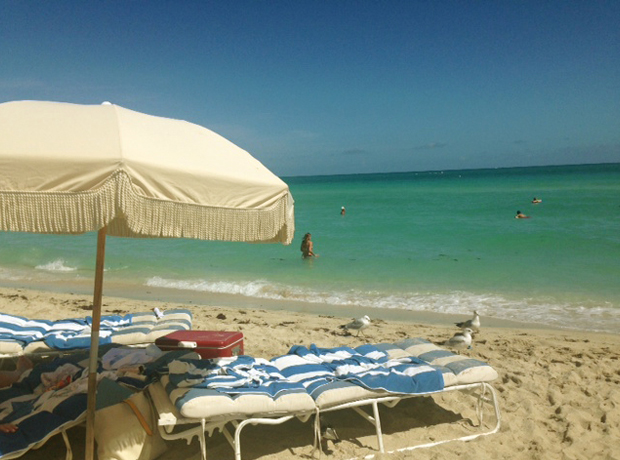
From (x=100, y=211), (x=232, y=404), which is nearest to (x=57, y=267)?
(x=232, y=404)

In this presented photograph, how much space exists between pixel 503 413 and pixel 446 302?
6.15m

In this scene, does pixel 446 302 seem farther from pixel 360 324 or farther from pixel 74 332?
pixel 74 332

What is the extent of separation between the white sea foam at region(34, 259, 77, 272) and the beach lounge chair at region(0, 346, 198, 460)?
37.4 ft

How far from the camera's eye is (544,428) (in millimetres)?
4578

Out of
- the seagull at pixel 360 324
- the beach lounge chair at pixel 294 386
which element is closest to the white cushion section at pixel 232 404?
the beach lounge chair at pixel 294 386

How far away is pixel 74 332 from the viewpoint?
567 cm

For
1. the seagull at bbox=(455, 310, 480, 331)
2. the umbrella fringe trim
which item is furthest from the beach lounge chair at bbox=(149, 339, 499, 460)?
the seagull at bbox=(455, 310, 480, 331)

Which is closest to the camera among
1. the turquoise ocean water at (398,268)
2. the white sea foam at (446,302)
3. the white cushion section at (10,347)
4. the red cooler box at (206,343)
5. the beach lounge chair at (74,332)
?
the red cooler box at (206,343)

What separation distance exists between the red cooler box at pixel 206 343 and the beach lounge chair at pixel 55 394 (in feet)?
0.71

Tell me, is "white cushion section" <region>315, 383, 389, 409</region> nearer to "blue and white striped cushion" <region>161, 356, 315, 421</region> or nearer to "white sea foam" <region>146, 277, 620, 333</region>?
"blue and white striped cushion" <region>161, 356, 315, 421</region>

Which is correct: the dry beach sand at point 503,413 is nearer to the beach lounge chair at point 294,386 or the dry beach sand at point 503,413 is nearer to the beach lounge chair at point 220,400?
the beach lounge chair at point 294,386

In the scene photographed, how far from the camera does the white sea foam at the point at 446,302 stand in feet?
31.0

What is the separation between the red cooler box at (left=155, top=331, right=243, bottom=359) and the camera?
191 inches

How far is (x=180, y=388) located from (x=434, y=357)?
2417 millimetres
